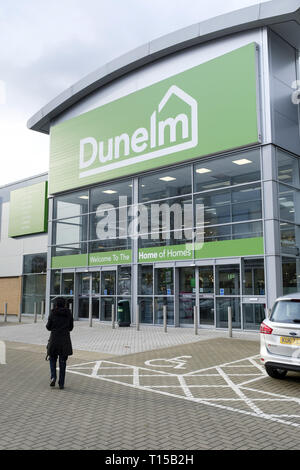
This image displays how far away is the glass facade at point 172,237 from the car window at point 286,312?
711 cm

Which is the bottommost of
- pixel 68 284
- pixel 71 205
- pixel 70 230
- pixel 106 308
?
pixel 106 308

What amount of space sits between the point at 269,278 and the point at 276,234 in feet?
5.16

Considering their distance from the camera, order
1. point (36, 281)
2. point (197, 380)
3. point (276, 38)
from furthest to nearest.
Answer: point (36, 281), point (276, 38), point (197, 380)

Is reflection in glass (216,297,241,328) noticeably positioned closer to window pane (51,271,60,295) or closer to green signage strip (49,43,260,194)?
green signage strip (49,43,260,194)

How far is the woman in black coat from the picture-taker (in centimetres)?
733

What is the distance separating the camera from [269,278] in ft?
47.6

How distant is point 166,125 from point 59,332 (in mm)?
13156

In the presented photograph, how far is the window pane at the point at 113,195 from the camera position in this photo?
66.6 ft

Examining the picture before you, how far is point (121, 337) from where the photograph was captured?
14.7 meters

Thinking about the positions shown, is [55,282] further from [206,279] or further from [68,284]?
[206,279]

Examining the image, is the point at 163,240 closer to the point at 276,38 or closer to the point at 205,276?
the point at 205,276

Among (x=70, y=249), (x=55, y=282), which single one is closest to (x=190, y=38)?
(x=70, y=249)

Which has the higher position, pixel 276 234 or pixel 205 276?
pixel 276 234
